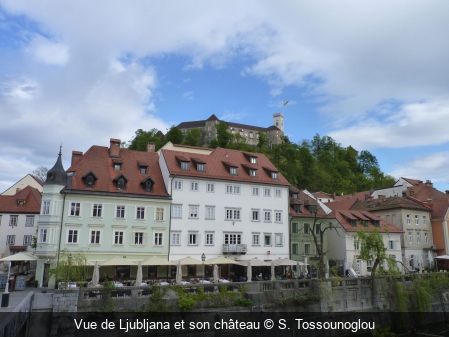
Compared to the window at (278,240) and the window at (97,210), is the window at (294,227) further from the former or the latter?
the window at (97,210)

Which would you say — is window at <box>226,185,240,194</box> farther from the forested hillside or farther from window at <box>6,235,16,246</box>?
the forested hillside

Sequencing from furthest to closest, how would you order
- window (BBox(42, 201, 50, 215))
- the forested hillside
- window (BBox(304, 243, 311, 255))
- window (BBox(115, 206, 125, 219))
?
the forested hillside → window (BBox(304, 243, 311, 255)) → window (BBox(115, 206, 125, 219)) → window (BBox(42, 201, 50, 215))

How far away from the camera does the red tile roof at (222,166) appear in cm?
4272

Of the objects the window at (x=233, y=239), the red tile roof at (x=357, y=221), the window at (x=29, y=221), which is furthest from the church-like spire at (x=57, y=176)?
the red tile roof at (x=357, y=221)

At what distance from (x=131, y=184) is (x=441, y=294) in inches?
1195

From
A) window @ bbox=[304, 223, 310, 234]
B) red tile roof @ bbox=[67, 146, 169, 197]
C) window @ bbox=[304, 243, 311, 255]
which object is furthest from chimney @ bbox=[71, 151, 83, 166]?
window @ bbox=[304, 243, 311, 255]

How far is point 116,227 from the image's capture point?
37812 mm

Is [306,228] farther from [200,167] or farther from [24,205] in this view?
[24,205]

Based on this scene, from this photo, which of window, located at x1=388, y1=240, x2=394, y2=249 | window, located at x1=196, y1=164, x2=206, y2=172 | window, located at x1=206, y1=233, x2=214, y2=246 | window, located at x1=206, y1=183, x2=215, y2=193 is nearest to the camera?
window, located at x1=206, y1=233, x2=214, y2=246

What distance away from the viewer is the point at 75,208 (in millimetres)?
36656

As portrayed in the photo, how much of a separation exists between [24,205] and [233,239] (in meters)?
31.1

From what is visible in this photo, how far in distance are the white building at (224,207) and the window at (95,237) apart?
6.92 meters

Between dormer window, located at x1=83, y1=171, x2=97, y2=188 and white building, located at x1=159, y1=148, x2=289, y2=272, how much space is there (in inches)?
292

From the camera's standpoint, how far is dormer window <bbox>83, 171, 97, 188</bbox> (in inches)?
1486
